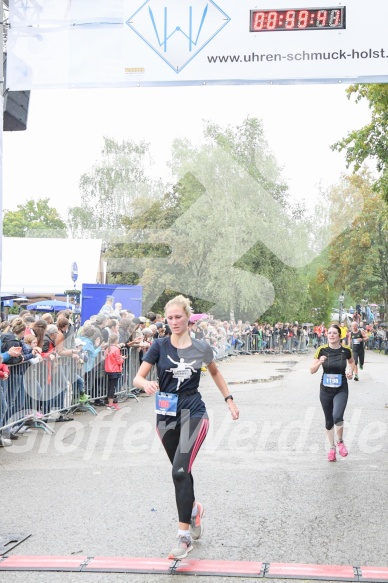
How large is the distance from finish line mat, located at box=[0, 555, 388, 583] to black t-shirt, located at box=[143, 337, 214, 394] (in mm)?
1252

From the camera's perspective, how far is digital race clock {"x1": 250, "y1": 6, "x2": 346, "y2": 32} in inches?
288

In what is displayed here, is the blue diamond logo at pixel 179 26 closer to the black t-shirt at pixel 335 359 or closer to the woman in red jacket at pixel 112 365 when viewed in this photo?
the black t-shirt at pixel 335 359

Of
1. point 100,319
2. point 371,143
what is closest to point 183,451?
point 100,319

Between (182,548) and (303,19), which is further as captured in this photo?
(303,19)

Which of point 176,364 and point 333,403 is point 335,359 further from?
point 176,364

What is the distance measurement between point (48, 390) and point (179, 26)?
22.2 feet

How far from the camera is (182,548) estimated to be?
5.76m

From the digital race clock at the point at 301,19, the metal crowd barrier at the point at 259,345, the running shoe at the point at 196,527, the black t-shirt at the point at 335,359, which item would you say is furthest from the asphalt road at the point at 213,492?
the metal crowd barrier at the point at 259,345

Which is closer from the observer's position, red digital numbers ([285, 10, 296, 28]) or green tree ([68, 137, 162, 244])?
red digital numbers ([285, 10, 296, 28])

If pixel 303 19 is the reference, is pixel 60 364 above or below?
below

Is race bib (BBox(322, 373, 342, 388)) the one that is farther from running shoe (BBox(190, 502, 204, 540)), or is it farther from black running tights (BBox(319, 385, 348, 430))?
running shoe (BBox(190, 502, 204, 540))

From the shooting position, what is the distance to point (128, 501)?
756cm

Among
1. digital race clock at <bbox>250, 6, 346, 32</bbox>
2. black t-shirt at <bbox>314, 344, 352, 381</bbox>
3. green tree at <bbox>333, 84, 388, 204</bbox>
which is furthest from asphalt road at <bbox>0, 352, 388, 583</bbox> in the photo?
green tree at <bbox>333, 84, 388, 204</bbox>

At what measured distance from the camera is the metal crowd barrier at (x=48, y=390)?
11.1 m
